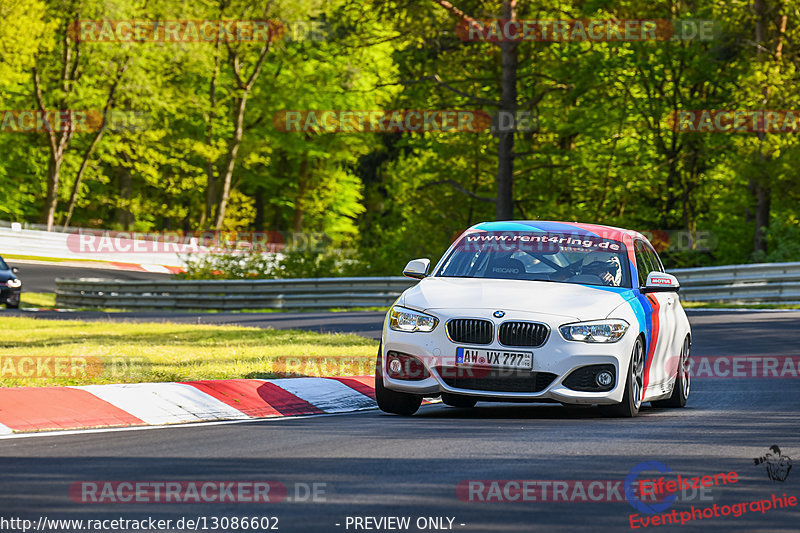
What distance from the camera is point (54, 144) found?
57.9 meters

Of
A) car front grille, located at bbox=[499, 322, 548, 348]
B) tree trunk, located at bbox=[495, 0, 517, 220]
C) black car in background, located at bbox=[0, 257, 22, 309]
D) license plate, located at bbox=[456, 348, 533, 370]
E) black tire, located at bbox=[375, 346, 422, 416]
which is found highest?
tree trunk, located at bbox=[495, 0, 517, 220]

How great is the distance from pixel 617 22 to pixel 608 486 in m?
27.0

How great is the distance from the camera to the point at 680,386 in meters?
11.3

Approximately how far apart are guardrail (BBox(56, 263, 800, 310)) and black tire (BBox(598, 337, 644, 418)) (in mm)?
15558

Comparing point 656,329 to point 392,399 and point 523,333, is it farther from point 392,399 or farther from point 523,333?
point 392,399

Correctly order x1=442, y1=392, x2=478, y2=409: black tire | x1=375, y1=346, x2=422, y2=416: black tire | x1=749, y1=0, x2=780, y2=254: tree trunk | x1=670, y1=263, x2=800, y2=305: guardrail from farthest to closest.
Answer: x1=749, y1=0, x2=780, y2=254: tree trunk < x1=670, y1=263, x2=800, y2=305: guardrail < x1=442, y1=392, x2=478, y2=409: black tire < x1=375, y1=346, x2=422, y2=416: black tire

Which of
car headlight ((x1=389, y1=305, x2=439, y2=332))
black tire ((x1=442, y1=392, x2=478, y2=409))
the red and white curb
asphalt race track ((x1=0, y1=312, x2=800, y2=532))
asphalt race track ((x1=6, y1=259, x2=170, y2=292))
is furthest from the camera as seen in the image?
asphalt race track ((x1=6, y1=259, x2=170, y2=292))

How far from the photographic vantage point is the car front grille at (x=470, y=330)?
9.30 meters

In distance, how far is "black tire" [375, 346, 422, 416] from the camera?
32.5ft

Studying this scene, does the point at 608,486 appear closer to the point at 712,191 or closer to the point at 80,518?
the point at 80,518

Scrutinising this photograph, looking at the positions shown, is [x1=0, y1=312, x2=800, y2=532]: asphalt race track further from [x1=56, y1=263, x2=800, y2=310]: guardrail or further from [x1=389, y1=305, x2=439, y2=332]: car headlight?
[x1=56, y1=263, x2=800, y2=310]: guardrail

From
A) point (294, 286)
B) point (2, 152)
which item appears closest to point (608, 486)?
point (294, 286)
